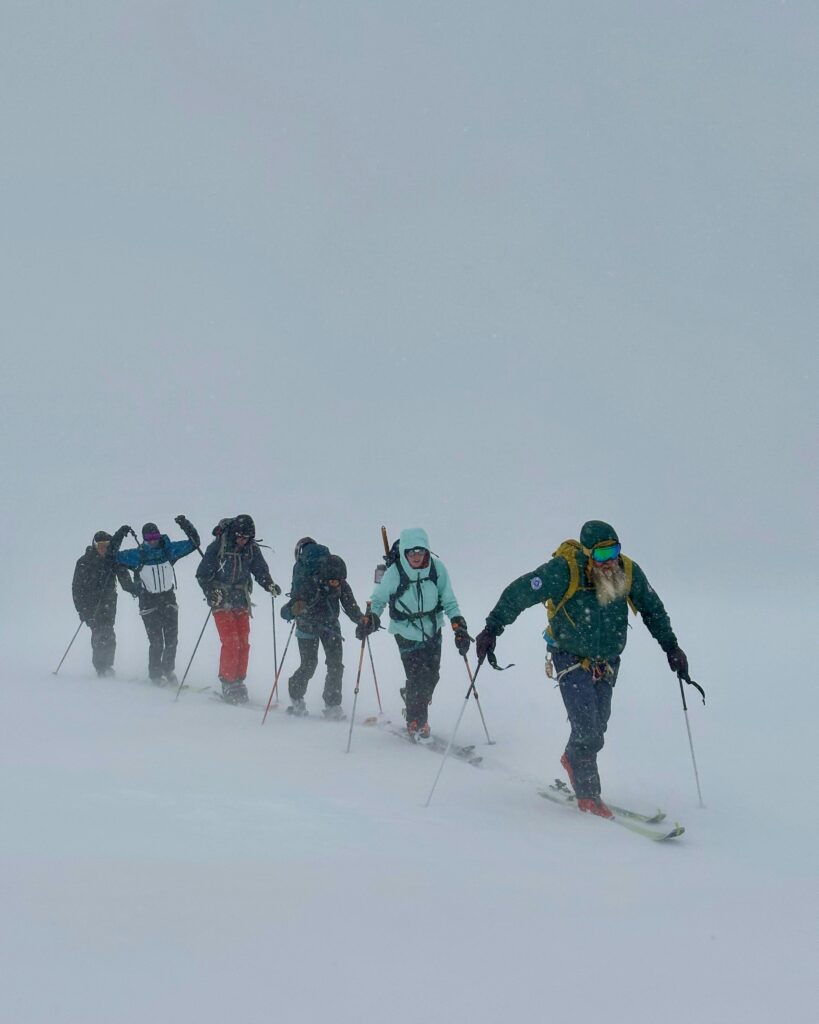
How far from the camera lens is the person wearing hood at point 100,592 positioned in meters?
13.4

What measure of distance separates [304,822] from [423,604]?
13.3 ft

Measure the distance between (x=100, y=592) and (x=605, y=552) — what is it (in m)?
8.80

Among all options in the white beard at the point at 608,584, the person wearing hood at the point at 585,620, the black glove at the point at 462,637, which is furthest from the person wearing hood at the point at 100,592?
the white beard at the point at 608,584

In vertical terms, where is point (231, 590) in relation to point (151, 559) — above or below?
below

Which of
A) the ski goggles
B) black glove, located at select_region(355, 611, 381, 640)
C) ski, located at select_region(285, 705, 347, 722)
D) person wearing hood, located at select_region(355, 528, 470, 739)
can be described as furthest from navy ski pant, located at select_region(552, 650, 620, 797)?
ski, located at select_region(285, 705, 347, 722)

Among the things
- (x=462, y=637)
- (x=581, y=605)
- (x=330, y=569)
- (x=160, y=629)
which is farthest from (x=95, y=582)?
(x=581, y=605)

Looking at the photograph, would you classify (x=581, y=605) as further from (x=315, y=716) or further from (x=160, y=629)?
(x=160, y=629)

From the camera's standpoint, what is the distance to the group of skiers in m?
7.09

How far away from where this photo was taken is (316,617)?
35.4 feet

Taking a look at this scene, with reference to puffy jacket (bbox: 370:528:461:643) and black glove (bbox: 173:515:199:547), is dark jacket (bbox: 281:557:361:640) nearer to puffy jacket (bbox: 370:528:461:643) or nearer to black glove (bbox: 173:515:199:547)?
puffy jacket (bbox: 370:528:461:643)

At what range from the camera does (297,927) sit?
3.92 metres

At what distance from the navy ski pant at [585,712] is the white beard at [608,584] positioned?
0.53 meters

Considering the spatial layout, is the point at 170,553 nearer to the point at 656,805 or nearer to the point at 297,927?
the point at 656,805

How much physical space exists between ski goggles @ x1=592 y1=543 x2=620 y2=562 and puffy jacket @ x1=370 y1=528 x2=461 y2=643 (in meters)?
2.43
